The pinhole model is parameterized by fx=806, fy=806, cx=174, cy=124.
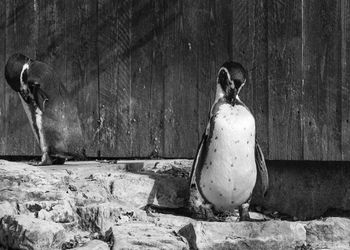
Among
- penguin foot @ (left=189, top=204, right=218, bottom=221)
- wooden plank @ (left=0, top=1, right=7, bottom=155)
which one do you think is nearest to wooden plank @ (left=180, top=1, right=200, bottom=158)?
penguin foot @ (left=189, top=204, right=218, bottom=221)

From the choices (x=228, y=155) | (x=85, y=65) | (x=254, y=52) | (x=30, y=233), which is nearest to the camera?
(x=30, y=233)

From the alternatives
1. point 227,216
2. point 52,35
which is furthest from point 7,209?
point 52,35

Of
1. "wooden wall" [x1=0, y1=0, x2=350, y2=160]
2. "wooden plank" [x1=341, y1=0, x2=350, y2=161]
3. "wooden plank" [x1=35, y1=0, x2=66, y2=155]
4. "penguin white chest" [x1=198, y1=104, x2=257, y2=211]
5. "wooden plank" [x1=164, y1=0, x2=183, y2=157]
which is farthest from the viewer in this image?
"wooden plank" [x1=35, y1=0, x2=66, y2=155]

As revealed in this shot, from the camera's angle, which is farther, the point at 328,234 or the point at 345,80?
the point at 345,80

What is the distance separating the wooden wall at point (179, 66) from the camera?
6059 millimetres

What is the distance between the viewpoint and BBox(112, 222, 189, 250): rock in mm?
4320

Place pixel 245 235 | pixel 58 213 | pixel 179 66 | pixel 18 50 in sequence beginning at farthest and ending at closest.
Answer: pixel 18 50
pixel 179 66
pixel 58 213
pixel 245 235

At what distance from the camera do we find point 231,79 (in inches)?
210

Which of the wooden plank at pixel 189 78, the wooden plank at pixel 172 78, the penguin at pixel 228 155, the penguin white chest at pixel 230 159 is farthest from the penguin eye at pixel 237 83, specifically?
the wooden plank at pixel 172 78

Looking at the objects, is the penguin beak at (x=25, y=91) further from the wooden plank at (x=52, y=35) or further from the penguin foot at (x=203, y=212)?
the penguin foot at (x=203, y=212)

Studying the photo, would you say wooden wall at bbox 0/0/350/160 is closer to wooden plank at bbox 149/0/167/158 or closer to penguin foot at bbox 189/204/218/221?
wooden plank at bbox 149/0/167/158

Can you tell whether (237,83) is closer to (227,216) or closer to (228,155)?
(228,155)

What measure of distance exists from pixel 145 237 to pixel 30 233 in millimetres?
631

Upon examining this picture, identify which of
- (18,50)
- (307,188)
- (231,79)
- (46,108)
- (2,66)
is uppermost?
(18,50)
